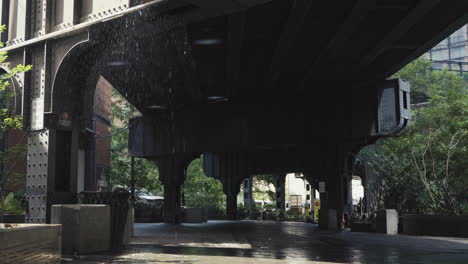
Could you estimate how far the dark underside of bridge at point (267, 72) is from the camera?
14.8 metres

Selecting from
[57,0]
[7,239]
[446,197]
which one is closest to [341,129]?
[446,197]

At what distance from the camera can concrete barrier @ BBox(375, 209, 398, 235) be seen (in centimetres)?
2370

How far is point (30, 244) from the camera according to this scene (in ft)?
25.0

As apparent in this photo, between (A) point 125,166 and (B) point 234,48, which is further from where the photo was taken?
(A) point 125,166

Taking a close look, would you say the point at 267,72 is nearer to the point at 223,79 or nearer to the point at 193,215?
the point at 223,79

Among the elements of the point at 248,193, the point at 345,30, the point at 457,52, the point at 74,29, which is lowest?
the point at 248,193

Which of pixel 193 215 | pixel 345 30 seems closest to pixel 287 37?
pixel 345 30

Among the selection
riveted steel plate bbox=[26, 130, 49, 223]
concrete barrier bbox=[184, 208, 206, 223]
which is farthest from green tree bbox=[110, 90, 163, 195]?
riveted steel plate bbox=[26, 130, 49, 223]

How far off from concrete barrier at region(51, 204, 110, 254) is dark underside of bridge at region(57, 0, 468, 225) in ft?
13.3

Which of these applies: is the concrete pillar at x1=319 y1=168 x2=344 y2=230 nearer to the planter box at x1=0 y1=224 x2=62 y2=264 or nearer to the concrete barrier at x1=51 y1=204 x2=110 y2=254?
the concrete barrier at x1=51 y1=204 x2=110 y2=254

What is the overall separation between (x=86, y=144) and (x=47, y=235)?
22.7 feet

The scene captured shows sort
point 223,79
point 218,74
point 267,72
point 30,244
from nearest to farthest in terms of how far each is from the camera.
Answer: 1. point 30,244
2. point 267,72
3. point 218,74
4. point 223,79

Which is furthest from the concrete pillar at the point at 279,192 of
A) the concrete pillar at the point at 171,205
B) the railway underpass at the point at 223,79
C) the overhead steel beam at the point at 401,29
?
the overhead steel beam at the point at 401,29

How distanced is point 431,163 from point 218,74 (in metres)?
11.2
